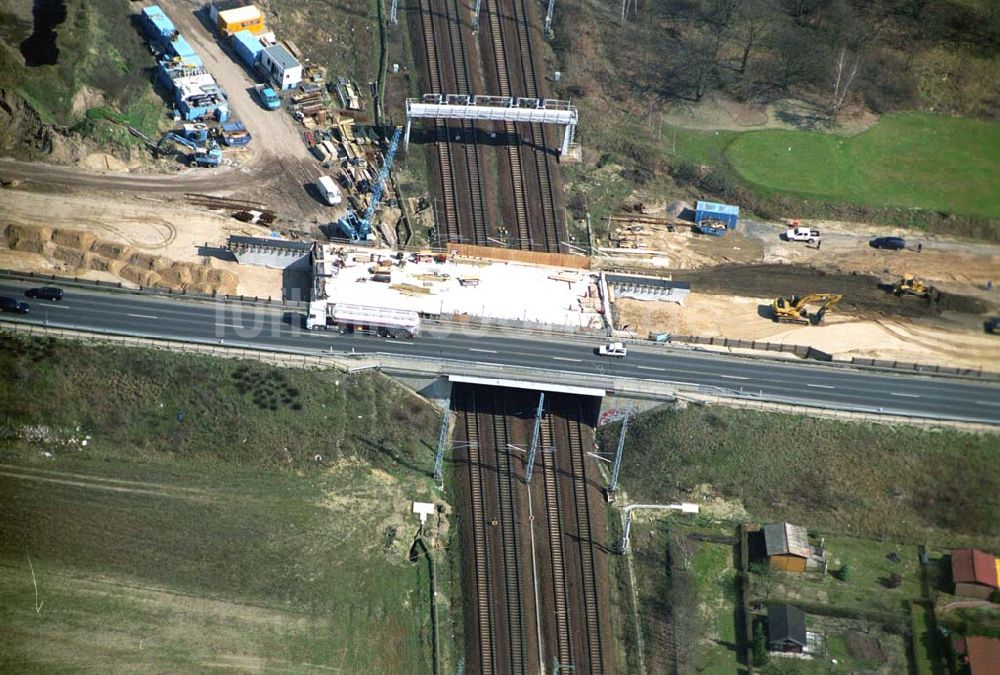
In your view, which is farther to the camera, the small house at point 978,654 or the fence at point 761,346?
the fence at point 761,346

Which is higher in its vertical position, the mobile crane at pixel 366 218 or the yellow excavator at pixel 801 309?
the mobile crane at pixel 366 218

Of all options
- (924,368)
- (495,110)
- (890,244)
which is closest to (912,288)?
(890,244)

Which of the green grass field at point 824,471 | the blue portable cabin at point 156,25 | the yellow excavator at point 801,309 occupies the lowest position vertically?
the green grass field at point 824,471

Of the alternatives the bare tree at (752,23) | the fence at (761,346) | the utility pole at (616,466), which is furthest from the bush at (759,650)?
the bare tree at (752,23)

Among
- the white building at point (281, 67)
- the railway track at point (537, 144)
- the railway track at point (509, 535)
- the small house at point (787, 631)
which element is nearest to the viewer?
the small house at point (787, 631)

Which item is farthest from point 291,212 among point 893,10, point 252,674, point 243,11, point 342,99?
point 893,10

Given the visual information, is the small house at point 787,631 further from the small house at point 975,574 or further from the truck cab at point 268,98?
the truck cab at point 268,98

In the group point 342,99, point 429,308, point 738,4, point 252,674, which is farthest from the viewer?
point 738,4

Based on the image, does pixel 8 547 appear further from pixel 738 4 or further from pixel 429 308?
pixel 738 4
